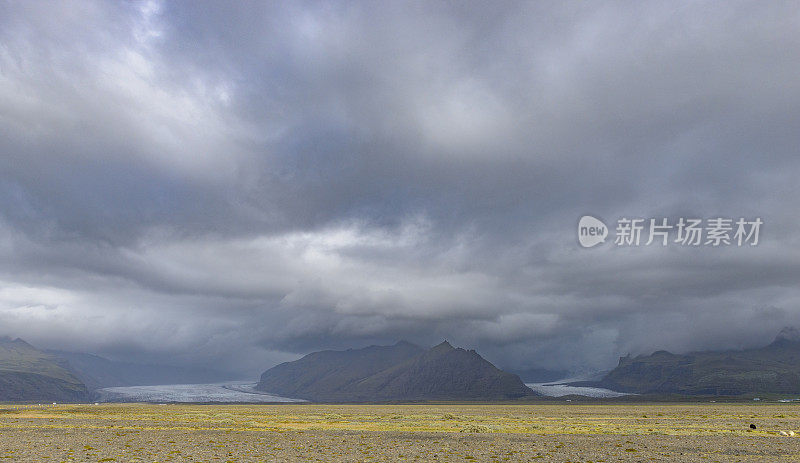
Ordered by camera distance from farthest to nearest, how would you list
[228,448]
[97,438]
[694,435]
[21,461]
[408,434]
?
1. [408,434]
2. [694,435]
3. [97,438]
4. [228,448]
5. [21,461]

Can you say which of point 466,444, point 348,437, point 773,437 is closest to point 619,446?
point 466,444

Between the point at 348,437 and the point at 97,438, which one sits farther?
the point at 348,437

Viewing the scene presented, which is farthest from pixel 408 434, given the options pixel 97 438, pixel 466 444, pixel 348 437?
pixel 97 438

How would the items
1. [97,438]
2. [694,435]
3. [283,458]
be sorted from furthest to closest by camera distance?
[694,435] < [97,438] < [283,458]

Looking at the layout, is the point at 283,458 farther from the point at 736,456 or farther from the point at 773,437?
the point at 773,437

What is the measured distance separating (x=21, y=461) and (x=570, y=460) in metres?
52.2

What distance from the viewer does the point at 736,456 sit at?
56.6 meters

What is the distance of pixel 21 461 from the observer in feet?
166

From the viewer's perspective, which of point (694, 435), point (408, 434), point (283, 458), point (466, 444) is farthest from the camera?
point (408, 434)

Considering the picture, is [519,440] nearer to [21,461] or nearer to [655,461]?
[655,461]

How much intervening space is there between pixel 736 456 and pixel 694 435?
1031 inches

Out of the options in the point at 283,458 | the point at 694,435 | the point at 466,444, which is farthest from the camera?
the point at 694,435

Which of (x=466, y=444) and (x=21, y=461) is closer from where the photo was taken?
(x=21, y=461)

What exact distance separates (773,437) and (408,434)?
2105 inches
